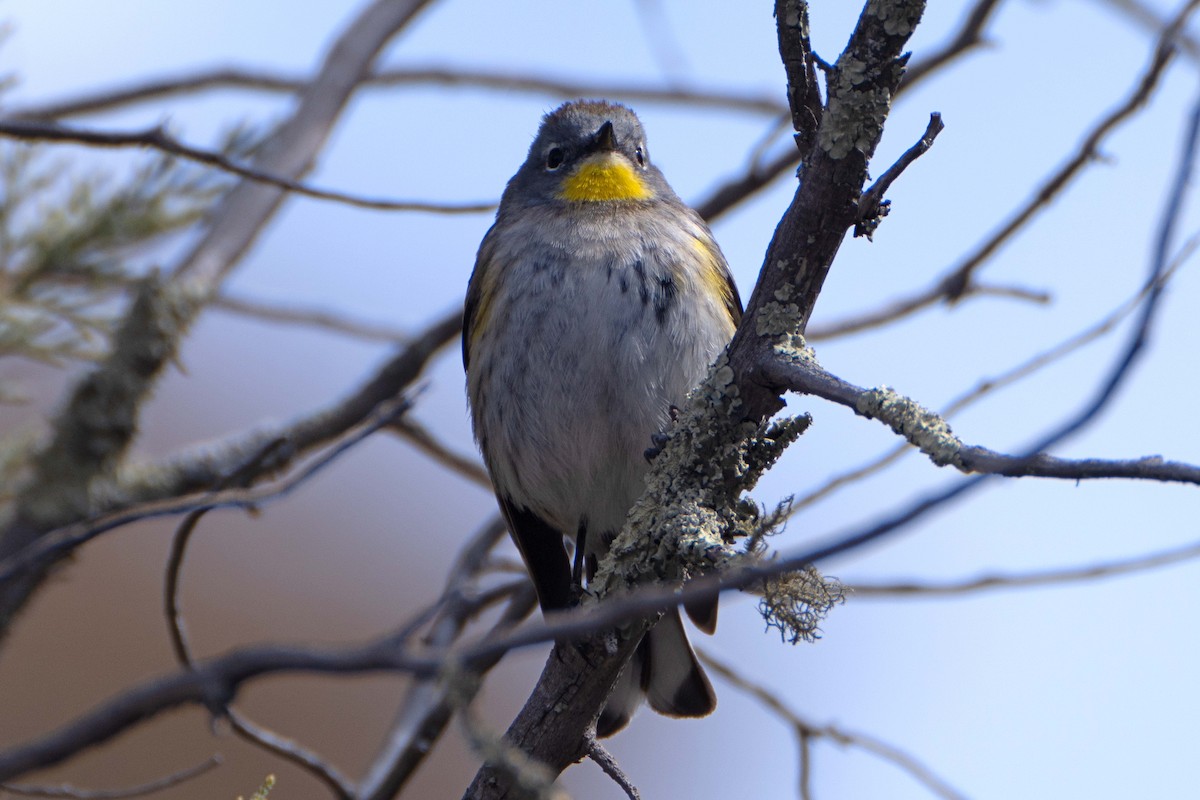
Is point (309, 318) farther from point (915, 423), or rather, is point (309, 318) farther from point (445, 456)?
point (915, 423)

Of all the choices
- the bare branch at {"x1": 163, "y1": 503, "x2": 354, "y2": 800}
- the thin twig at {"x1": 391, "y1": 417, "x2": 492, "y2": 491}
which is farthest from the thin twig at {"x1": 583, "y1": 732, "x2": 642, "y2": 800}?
the thin twig at {"x1": 391, "y1": 417, "x2": 492, "y2": 491}

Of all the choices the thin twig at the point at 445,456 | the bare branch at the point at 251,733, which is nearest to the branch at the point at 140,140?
the bare branch at the point at 251,733

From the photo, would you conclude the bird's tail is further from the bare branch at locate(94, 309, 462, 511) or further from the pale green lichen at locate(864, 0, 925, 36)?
the pale green lichen at locate(864, 0, 925, 36)

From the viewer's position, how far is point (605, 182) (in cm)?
497

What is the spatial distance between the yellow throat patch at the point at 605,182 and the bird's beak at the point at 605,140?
0.03 metres

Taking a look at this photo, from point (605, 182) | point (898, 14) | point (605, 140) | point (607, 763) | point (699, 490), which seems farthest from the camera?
point (605, 140)

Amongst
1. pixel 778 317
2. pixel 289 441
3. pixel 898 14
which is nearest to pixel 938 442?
pixel 778 317

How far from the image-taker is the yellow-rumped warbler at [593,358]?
13.6 feet

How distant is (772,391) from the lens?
2.70m

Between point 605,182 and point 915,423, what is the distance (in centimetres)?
317

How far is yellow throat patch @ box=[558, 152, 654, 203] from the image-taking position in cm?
491

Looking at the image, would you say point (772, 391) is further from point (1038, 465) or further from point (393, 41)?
point (393, 41)

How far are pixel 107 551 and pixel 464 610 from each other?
3.76m

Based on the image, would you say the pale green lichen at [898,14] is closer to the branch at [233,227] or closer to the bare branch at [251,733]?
the bare branch at [251,733]
